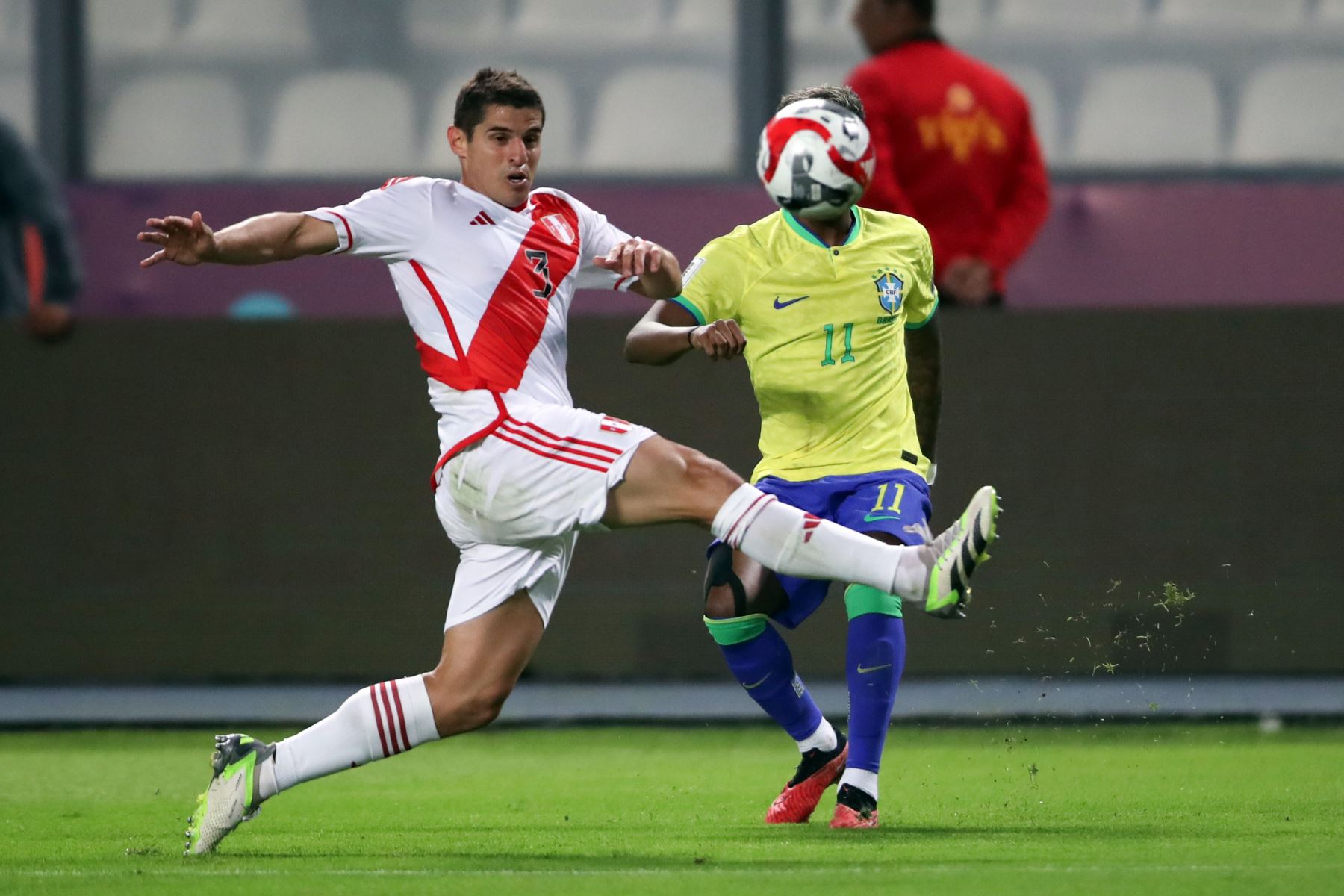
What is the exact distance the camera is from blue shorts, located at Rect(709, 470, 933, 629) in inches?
220

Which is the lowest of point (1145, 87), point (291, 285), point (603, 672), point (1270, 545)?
point (603, 672)

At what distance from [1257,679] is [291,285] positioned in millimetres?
5284

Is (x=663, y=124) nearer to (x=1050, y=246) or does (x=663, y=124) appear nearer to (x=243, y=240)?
(x=1050, y=246)

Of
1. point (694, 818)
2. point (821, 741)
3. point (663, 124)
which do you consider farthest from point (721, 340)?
point (663, 124)

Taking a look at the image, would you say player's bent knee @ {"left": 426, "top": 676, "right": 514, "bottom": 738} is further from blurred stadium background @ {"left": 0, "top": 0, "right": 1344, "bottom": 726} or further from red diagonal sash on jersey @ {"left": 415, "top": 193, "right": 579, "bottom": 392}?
blurred stadium background @ {"left": 0, "top": 0, "right": 1344, "bottom": 726}

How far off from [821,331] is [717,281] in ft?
1.07

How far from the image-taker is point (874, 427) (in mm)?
5805

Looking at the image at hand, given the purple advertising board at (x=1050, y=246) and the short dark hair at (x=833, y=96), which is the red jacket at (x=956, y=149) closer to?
the purple advertising board at (x=1050, y=246)

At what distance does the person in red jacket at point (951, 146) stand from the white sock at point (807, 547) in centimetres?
367

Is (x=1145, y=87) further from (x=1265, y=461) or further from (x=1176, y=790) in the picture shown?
(x=1176, y=790)

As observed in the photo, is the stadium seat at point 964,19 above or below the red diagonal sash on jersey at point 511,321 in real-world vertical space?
above

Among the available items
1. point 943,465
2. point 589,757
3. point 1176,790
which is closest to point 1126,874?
point 1176,790

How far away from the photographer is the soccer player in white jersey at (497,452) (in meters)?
5.02

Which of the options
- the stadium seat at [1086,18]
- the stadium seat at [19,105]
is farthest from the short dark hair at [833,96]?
the stadium seat at [19,105]
